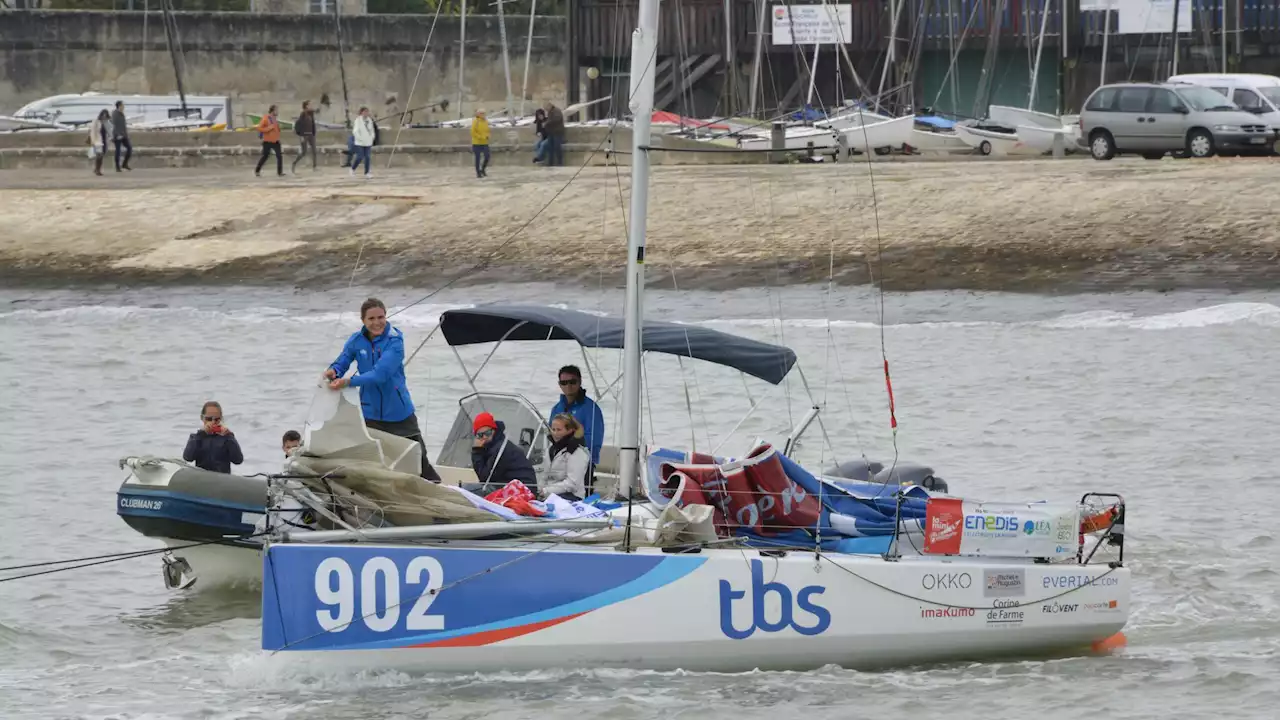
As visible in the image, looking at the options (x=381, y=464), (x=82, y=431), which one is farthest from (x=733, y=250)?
(x=381, y=464)

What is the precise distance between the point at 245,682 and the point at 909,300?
1546 centimetres

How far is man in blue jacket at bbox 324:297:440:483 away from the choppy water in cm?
152

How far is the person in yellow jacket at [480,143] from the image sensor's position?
1304 inches

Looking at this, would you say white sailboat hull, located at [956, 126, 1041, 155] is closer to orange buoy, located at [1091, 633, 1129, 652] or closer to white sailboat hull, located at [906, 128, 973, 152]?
white sailboat hull, located at [906, 128, 973, 152]

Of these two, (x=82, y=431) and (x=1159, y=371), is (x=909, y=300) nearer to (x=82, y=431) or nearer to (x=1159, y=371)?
(x=1159, y=371)

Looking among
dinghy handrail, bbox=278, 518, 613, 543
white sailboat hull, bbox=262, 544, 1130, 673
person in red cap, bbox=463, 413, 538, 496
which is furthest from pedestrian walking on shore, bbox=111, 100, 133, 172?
white sailboat hull, bbox=262, 544, 1130, 673

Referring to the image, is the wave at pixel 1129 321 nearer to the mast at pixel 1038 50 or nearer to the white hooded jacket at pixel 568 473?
the white hooded jacket at pixel 568 473

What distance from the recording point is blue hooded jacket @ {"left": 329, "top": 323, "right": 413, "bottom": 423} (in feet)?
37.3

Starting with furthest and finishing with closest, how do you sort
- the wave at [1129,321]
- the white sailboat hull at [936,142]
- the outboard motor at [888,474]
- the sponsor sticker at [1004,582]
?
the white sailboat hull at [936,142]
the wave at [1129,321]
the outboard motor at [888,474]
the sponsor sticker at [1004,582]

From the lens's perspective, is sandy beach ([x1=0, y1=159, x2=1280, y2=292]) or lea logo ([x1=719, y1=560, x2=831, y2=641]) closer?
lea logo ([x1=719, y1=560, x2=831, y2=641])

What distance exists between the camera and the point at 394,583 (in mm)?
9523

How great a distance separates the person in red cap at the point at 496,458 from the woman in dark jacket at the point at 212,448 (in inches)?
85.7

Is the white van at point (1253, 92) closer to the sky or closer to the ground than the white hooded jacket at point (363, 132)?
closer to the sky

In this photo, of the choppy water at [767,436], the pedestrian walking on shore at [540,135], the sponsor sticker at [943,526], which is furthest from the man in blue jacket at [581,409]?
the pedestrian walking on shore at [540,135]
